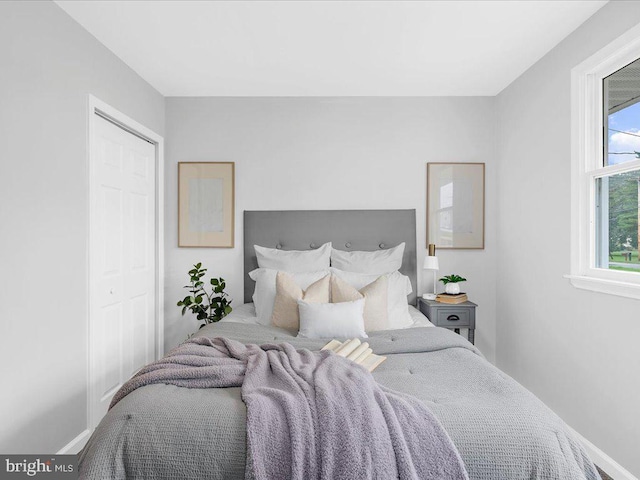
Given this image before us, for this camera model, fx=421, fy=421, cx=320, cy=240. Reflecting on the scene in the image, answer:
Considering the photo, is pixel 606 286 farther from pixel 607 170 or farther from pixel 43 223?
pixel 43 223

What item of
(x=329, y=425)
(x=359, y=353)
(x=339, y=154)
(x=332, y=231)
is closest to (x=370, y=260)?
(x=332, y=231)

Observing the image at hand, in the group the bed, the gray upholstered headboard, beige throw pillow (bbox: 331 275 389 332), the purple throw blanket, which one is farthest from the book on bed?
the gray upholstered headboard

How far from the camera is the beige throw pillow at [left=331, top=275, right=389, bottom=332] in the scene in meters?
2.79

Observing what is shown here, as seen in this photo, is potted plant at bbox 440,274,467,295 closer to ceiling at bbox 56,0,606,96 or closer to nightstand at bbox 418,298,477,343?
nightstand at bbox 418,298,477,343

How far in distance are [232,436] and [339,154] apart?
285 centimetres

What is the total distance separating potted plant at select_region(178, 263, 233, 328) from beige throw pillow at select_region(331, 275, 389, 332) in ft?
3.50

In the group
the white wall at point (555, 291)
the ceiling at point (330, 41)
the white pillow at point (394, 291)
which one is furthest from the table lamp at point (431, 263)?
the ceiling at point (330, 41)

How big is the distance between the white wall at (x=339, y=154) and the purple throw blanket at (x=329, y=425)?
2.18 m

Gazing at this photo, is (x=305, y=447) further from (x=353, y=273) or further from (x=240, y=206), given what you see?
(x=240, y=206)

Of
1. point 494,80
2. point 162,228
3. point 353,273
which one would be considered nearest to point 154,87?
point 162,228

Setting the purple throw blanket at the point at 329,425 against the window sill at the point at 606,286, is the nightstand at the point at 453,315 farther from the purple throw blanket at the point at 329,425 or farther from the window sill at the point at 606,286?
the purple throw blanket at the point at 329,425

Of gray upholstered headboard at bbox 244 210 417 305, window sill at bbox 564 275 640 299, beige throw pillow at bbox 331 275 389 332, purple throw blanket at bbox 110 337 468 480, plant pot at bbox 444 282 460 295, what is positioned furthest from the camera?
gray upholstered headboard at bbox 244 210 417 305

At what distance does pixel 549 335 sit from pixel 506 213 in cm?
114

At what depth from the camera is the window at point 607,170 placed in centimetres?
226
